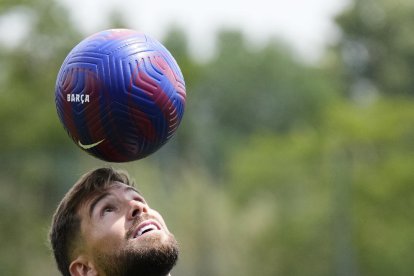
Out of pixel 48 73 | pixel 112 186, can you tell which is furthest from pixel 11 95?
pixel 112 186

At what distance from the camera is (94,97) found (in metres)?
4.97

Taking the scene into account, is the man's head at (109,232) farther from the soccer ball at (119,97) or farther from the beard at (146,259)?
the soccer ball at (119,97)

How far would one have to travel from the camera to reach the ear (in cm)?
504

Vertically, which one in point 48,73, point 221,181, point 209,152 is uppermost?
point 48,73

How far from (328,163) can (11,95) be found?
6570mm

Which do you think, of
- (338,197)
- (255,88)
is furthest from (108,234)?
(255,88)

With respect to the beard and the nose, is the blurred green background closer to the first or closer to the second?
the nose

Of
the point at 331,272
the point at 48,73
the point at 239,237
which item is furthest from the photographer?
the point at 48,73

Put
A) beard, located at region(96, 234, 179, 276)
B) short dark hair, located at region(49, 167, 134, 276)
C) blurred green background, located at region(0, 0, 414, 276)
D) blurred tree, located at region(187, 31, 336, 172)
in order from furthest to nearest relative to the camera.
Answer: blurred tree, located at region(187, 31, 336, 172) → blurred green background, located at region(0, 0, 414, 276) → short dark hair, located at region(49, 167, 134, 276) → beard, located at region(96, 234, 179, 276)

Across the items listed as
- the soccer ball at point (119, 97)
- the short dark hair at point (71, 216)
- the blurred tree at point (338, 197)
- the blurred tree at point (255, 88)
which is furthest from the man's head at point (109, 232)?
the blurred tree at point (255, 88)

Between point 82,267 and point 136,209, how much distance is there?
1.13 ft

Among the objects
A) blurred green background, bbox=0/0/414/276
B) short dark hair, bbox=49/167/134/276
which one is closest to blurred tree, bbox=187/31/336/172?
blurred green background, bbox=0/0/414/276

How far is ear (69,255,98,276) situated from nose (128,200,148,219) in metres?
0.27

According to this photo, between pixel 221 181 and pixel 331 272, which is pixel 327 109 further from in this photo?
pixel 331 272
